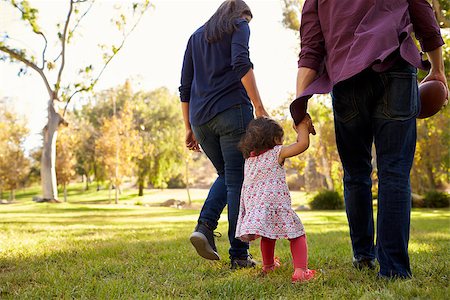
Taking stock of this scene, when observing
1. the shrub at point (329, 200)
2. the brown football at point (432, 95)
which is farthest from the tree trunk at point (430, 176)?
the brown football at point (432, 95)

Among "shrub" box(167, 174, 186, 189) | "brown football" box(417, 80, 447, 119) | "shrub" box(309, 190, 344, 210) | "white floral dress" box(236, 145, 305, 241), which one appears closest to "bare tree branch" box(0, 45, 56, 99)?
"shrub" box(309, 190, 344, 210)

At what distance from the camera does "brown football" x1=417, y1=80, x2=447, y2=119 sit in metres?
2.74

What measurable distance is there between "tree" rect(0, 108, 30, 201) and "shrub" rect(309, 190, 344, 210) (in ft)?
74.9

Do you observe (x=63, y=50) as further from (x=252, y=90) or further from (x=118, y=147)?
(x=252, y=90)

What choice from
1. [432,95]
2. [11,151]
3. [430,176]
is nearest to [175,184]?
[11,151]

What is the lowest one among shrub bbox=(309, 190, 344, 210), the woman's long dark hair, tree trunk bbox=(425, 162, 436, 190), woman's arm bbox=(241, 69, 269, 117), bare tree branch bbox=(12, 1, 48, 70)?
shrub bbox=(309, 190, 344, 210)

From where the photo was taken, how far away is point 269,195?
2904mm

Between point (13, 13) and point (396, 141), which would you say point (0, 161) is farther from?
point (396, 141)

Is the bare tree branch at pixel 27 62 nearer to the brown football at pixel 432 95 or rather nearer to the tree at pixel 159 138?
the tree at pixel 159 138

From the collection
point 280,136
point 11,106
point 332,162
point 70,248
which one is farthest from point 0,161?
point 280,136

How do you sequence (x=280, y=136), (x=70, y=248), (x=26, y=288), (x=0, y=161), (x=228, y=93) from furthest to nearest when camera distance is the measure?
(x=0, y=161), (x=70, y=248), (x=228, y=93), (x=280, y=136), (x=26, y=288)

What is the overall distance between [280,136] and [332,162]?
74.0ft

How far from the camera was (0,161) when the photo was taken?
105 feet

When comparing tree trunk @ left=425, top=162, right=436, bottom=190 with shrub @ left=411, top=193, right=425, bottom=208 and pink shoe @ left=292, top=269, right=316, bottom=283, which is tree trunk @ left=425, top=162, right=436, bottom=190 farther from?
pink shoe @ left=292, top=269, right=316, bottom=283
